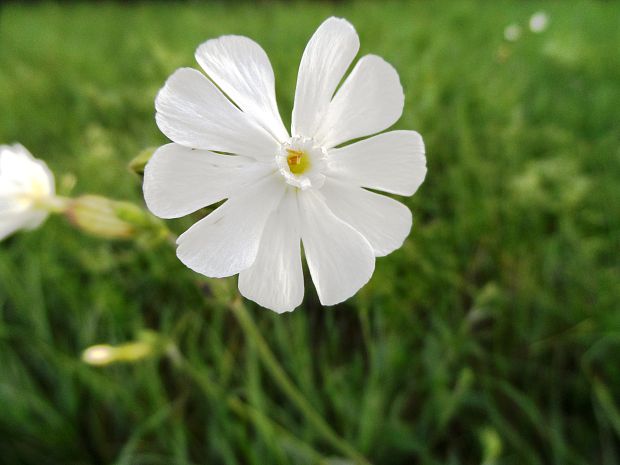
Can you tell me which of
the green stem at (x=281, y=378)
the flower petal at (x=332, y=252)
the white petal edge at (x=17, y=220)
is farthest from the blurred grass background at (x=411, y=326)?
the white petal edge at (x=17, y=220)

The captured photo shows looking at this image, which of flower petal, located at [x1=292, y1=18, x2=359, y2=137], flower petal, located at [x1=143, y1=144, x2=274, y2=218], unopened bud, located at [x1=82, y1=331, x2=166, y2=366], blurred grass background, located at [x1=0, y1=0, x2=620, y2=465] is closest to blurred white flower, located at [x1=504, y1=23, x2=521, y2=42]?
blurred grass background, located at [x1=0, y1=0, x2=620, y2=465]

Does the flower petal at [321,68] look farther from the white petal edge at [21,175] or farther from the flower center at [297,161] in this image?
the white petal edge at [21,175]

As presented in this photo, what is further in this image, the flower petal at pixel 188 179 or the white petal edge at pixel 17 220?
the white petal edge at pixel 17 220

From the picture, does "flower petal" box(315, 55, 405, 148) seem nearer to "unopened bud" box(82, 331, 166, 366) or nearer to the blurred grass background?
the blurred grass background

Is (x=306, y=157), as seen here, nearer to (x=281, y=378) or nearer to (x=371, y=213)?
(x=371, y=213)

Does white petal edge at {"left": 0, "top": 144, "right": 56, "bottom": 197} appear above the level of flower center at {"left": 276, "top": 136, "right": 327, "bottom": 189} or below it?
above

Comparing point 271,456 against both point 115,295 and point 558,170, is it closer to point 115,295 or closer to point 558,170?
point 115,295
